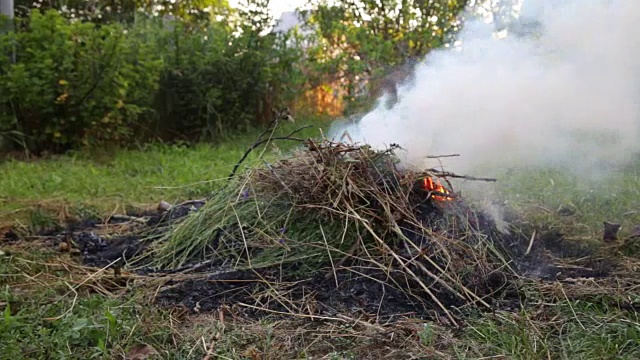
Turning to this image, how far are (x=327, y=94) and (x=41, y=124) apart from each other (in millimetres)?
3806

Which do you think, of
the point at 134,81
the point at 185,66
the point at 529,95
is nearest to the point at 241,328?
the point at 529,95

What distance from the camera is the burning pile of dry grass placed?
3295 mm

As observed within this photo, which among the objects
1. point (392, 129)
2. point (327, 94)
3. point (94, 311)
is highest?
point (392, 129)

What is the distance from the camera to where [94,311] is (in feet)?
9.87

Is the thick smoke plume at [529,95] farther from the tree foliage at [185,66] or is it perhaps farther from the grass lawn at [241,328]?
the tree foliage at [185,66]

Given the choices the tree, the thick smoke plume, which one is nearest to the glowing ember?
the thick smoke plume

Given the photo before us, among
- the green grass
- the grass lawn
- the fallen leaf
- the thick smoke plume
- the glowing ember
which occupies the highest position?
the thick smoke plume

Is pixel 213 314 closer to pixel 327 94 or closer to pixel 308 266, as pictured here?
pixel 308 266

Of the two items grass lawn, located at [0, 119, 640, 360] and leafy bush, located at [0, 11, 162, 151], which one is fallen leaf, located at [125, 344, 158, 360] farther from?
leafy bush, located at [0, 11, 162, 151]

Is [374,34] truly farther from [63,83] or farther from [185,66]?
[63,83]

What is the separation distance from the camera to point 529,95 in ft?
15.3

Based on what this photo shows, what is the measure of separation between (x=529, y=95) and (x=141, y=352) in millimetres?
3087

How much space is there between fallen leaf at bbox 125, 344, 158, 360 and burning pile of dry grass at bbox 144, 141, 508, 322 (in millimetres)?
805

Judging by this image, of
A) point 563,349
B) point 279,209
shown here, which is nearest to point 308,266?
point 279,209
